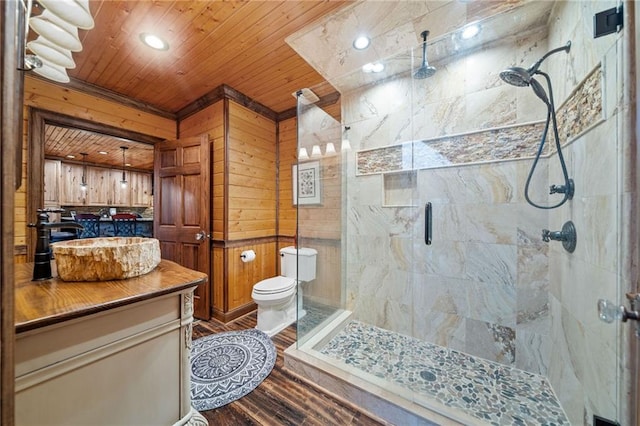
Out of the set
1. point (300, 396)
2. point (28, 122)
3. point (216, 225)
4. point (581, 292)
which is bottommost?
point (300, 396)

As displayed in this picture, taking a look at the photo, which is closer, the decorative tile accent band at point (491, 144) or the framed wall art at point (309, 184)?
the decorative tile accent band at point (491, 144)

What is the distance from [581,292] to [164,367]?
202 cm

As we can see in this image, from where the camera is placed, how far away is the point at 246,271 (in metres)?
2.72

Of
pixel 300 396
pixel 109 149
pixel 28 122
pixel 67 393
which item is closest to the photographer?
pixel 67 393

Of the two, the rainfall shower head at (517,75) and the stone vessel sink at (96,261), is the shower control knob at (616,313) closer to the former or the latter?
the rainfall shower head at (517,75)

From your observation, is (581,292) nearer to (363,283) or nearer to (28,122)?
(363,283)

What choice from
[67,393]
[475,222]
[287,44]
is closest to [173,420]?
[67,393]

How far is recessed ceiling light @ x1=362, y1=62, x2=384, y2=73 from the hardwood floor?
2.56 m

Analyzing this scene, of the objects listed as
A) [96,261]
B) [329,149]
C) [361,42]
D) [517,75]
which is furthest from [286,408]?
[361,42]

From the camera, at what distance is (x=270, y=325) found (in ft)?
7.38

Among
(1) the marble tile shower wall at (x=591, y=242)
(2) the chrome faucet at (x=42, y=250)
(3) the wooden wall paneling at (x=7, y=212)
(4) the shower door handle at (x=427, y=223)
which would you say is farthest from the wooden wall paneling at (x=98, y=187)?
(1) the marble tile shower wall at (x=591, y=242)

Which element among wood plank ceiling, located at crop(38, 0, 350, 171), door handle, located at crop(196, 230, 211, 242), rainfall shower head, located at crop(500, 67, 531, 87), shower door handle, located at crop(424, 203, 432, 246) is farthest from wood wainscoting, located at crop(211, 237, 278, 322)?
rainfall shower head, located at crop(500, 67, 531, 87)

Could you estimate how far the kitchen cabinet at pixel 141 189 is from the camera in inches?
256

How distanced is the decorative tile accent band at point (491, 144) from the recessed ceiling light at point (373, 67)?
2.26 ft
